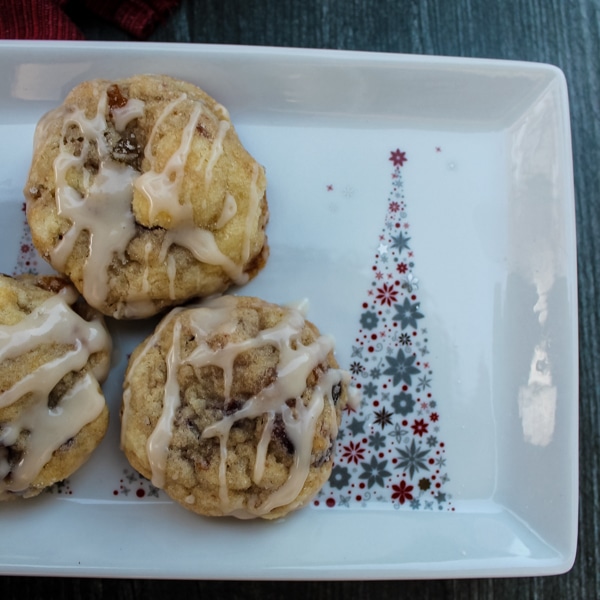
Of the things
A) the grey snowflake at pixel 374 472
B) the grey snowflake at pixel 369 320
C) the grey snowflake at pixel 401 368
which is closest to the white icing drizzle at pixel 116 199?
the grey snowflake at pixel 369 320

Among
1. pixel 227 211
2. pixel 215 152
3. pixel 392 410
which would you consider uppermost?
pixel 215 152

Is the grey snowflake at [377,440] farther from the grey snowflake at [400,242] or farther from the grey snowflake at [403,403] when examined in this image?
the grey snowflake at [400,242]

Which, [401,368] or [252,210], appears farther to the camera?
[401,368]

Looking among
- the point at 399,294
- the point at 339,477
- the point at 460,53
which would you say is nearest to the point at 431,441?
the point at 339,477

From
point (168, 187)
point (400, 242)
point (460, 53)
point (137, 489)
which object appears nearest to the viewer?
point (168, 187)

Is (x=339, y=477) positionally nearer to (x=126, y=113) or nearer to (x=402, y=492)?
(x=402, y=492)

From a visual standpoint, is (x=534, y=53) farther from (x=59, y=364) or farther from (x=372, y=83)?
(x=59, y=364)
